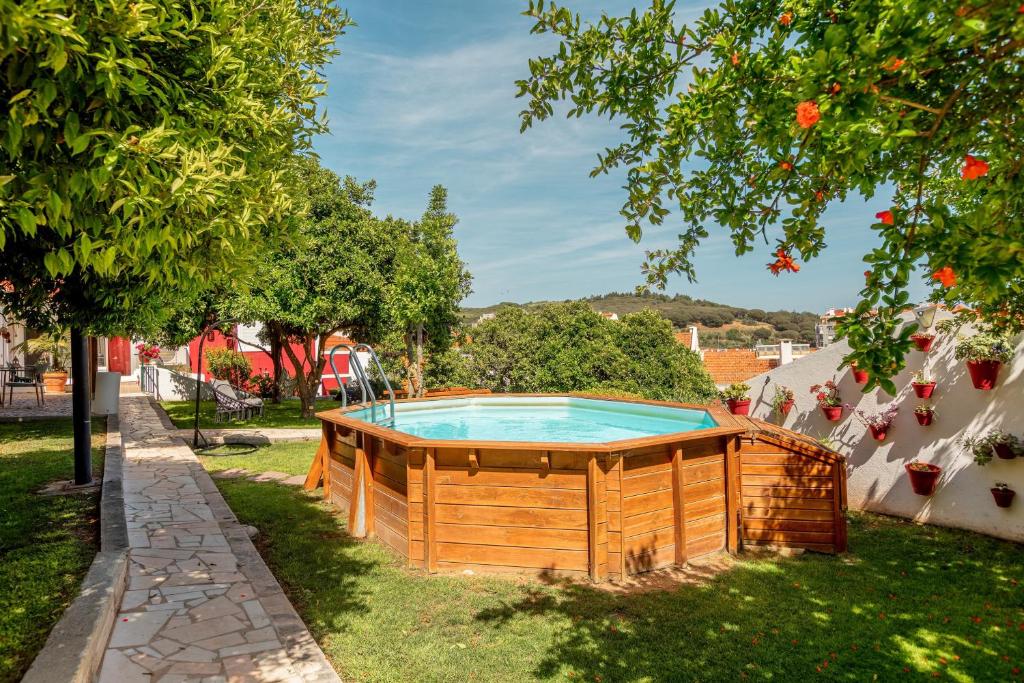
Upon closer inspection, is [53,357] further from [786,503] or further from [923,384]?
[923,384]

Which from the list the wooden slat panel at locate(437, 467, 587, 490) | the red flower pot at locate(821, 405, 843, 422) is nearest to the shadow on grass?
the wooden slat panel at locate(437, 467, 587, 490)

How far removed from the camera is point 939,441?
7.22 meters

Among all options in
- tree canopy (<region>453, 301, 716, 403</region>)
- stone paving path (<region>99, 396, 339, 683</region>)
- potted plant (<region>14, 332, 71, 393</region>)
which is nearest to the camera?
stone paving path (<region>99, 396, 339, 683</region>)

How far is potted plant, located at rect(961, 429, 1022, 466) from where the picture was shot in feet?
20.9

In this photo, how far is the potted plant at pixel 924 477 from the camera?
709 centimetres

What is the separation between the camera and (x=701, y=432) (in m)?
5.65

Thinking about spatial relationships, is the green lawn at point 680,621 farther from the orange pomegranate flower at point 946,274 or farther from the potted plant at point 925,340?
the orange pomegranate flower at point 946,274

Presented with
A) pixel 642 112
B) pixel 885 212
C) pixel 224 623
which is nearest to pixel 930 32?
pixel 885 212

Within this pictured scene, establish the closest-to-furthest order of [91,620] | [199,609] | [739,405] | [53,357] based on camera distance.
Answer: [91,620], [199,609], [739,405], [53,357]

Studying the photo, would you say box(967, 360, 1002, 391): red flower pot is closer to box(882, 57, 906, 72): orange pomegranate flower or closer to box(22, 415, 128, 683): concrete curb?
box(882, 57, 906, 72): orange pomegranate flower

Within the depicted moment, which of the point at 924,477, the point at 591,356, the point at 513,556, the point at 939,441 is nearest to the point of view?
the point at 513,556

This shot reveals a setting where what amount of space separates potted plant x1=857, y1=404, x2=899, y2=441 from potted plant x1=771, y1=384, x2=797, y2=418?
1.25 m

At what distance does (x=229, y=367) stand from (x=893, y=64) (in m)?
23.5

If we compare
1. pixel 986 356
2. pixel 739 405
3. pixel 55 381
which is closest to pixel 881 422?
pixel 986 356
